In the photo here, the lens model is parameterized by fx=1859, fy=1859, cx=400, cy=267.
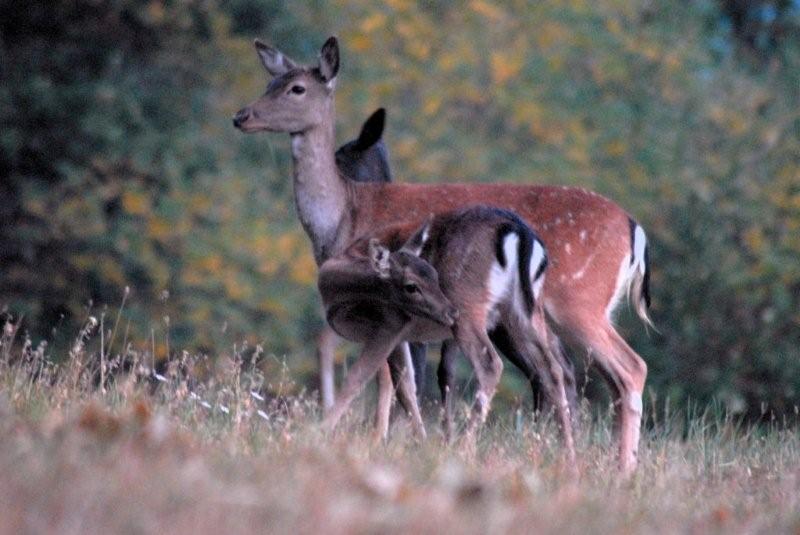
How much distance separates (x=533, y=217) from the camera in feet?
30.6

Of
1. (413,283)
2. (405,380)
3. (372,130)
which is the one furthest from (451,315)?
(372,130)

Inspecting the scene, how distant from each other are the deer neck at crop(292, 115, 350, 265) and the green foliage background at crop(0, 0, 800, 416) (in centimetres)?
487

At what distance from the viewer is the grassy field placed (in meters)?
4.19

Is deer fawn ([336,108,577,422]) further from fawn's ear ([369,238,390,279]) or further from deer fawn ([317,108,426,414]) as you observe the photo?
fawn's ear ([369,238,390,279])

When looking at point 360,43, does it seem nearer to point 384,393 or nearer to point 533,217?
point 533,217

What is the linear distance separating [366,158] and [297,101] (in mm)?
973

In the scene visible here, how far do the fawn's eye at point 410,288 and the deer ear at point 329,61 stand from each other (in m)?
2.57

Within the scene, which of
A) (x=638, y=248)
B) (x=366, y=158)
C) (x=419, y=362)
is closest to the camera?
(x=638, y=248)

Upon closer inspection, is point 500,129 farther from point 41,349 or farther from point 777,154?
point 41,349

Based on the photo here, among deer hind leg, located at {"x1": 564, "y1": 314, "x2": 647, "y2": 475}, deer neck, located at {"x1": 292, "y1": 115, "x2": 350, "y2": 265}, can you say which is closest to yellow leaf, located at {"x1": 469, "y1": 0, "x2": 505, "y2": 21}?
deer neck, located at {"x1": 292, "y1": 115, "x2": 350, "y2": 265}

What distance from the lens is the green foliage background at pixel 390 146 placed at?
15664mm

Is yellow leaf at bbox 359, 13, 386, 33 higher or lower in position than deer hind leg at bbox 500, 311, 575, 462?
higher

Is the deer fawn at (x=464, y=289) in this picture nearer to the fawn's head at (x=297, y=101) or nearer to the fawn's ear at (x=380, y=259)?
the fawn's ear at (x=380, y=259)

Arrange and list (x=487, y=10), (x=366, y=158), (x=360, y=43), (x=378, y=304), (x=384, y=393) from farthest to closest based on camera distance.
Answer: (x=487, y=10), (x=360, y=43), (x=366, y=158), (x=384, y=393), (x=378, y=304)
